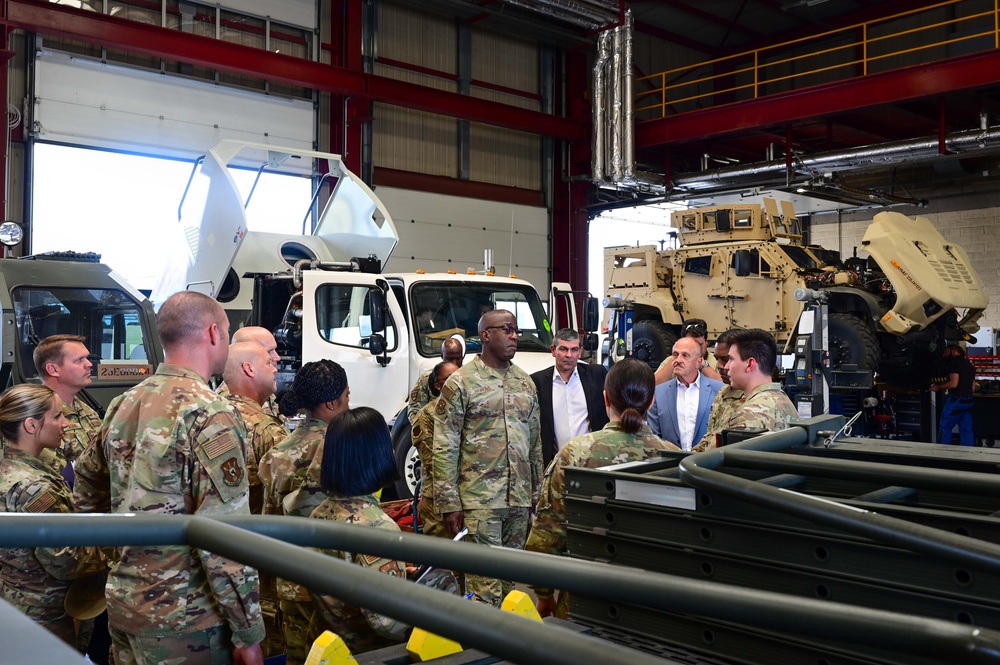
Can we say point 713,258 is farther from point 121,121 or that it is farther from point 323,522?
point 323,522

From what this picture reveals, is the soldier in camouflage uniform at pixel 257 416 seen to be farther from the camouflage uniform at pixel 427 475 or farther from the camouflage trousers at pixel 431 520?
the camouflage trousers at pixel 431 520

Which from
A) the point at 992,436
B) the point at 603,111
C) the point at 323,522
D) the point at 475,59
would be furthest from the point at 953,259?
the point at 323,522

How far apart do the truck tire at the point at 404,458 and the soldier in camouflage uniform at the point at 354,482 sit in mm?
4353

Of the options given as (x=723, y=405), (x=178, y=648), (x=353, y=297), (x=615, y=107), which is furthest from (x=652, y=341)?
(x=178, y=648)

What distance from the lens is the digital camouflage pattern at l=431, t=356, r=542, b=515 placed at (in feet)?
15.3

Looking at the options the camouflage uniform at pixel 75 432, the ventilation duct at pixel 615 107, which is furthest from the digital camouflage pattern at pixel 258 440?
the ventilation duct at pixel 615 107

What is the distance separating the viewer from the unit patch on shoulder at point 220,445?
2.67m

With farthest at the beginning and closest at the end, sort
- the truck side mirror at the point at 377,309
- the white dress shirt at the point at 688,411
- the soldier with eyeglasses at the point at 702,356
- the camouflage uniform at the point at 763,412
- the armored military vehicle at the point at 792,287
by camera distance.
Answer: the armored military vehicle at the point at 792,287, the truck side mirror at the point at 377,309, the soldier with eyeglasses at the point at 702,356, the white dress shirt at the point at 688,411, the camouflage uniform at the point at 763,412

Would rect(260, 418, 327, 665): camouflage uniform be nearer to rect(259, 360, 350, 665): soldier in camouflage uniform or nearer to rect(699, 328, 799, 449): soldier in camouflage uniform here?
rect(259, 360, 350, 665): soldier in camouflage uniform

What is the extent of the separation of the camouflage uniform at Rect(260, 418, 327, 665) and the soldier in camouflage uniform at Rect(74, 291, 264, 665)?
334 mm

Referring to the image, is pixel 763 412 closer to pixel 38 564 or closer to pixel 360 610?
pixel 360 610

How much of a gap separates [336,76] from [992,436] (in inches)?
421

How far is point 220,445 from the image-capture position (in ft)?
8.82

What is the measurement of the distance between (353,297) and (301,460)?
4.58 metres
